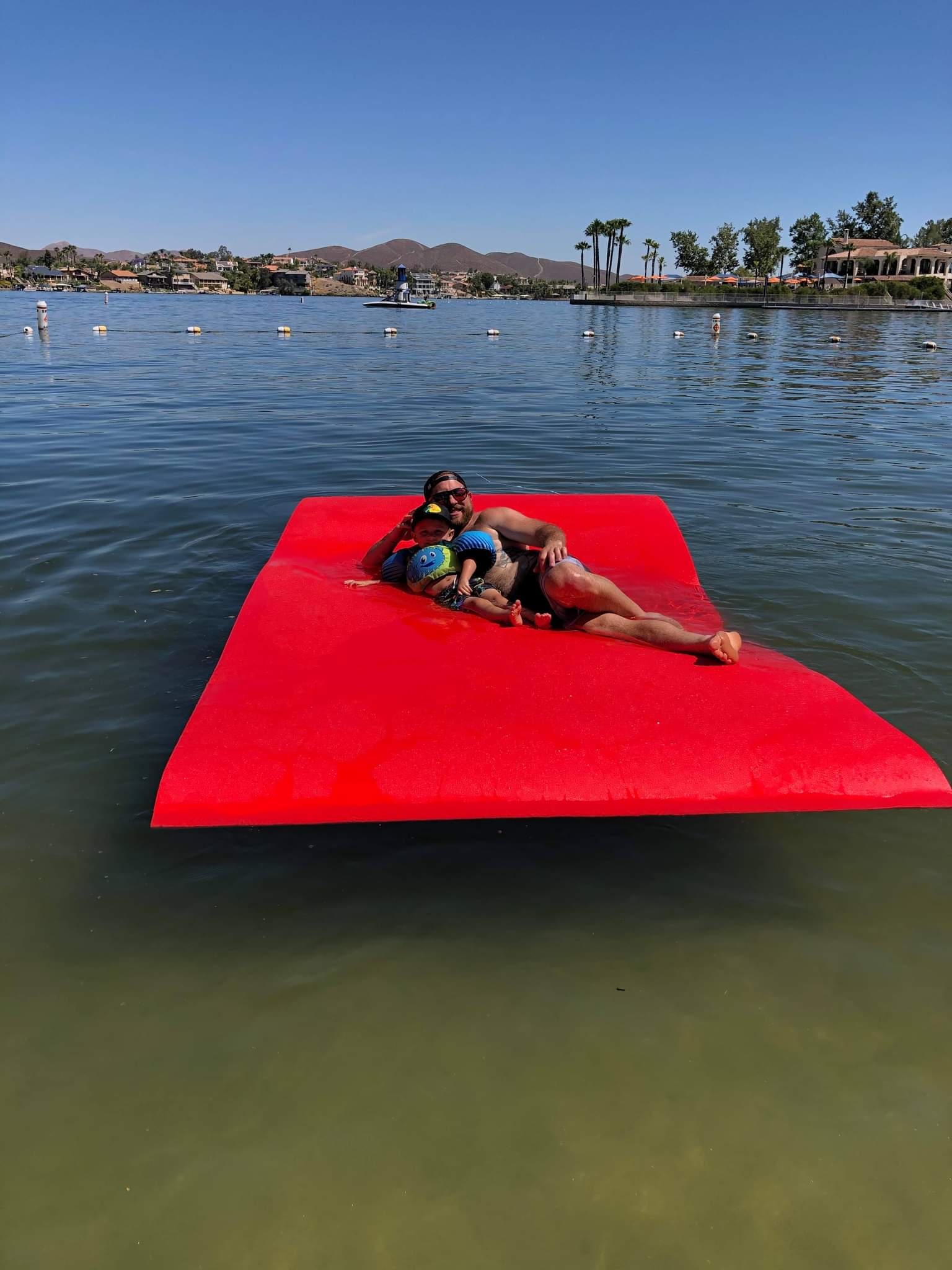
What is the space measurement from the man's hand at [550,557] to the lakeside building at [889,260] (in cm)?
8307

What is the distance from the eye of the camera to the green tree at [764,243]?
89938mm

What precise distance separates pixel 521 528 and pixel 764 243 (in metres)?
99.5

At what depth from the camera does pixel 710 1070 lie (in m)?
2.30

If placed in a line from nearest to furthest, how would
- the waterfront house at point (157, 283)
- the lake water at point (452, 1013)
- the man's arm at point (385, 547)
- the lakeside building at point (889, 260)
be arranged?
the lake water at point (452, 1013) → the man's arm at point (385, 547) → the lakeside building at point (889, 260) → the waterfront house at point (157, 283)

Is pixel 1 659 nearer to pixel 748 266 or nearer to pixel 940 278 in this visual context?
pixel 940 278

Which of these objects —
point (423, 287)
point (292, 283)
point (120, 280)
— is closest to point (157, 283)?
point (120, 280)

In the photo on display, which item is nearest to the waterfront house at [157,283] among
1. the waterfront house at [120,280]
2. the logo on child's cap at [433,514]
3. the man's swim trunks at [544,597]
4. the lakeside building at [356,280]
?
the waterfront house at [120,280]

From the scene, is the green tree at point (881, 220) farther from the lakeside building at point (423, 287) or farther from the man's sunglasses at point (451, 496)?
the man's sunglasses at point (451, 496)

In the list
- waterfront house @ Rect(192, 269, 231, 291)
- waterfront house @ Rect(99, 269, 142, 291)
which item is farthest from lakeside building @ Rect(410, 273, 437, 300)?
waterfront house @ Rect(99, 269, 142, 291)

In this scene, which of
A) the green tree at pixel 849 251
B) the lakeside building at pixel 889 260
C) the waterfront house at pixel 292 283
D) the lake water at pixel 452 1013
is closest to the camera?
the lake water at pixel 452 1013

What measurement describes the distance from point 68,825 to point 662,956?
7.36 feet

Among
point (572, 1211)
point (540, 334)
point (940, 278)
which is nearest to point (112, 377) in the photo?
point (572, 1211)

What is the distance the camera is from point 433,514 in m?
4.48

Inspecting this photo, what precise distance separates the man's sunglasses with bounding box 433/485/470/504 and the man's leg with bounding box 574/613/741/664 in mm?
992
